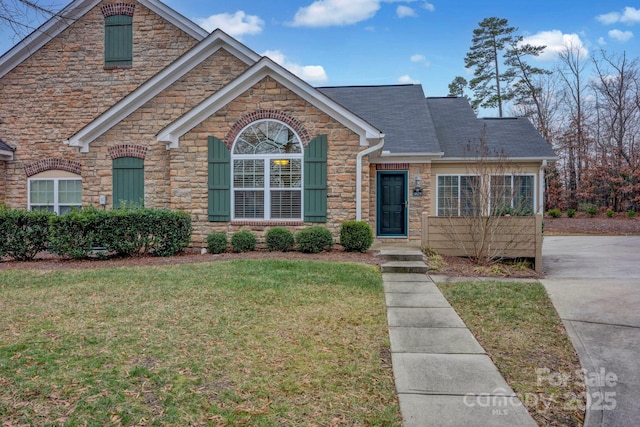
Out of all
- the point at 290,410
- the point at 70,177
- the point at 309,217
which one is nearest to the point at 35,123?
the point at 70,177

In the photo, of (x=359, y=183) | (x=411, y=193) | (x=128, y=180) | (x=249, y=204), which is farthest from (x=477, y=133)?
(x=128, y=180)

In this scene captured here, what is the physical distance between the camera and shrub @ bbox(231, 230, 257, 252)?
998 cm

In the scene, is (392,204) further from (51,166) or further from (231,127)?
(51,166)

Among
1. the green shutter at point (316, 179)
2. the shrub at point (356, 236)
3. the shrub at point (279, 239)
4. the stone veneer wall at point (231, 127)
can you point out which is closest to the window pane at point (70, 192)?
the stone veneer wall at point (231, 127)

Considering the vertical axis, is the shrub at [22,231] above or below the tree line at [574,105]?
below

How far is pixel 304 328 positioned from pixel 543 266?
22.2 ft

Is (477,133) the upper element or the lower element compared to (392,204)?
upper

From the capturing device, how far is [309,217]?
33.7 feet

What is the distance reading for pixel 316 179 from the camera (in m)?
10.2

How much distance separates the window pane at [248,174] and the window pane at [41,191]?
6.55 meters

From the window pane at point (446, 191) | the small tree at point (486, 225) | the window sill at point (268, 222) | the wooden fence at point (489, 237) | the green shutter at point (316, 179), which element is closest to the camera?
the wooden fence at point (489, 237)

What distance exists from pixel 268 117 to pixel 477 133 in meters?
8.08

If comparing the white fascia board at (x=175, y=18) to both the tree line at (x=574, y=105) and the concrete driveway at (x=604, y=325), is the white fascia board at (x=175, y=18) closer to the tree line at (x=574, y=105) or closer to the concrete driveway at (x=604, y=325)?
the concrete driveway at (x=604, y=325)

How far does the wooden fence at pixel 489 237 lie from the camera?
842cm
